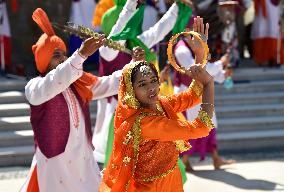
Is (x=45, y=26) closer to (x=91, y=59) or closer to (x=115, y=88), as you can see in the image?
(x=115, y=88)

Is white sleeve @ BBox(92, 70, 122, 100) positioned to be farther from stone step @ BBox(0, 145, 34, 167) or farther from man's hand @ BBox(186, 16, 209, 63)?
stone step @ BBox(0, 145, 34, 167)

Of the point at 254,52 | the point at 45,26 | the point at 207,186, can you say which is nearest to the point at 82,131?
the point at 45,26

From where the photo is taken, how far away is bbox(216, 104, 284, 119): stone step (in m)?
8.66

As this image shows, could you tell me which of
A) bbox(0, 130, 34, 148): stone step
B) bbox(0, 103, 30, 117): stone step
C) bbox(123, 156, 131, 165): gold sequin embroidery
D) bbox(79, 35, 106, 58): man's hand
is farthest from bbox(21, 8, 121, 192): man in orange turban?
bbox(0, 103, 30, 117): stone step

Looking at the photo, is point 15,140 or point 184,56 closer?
point 184,56

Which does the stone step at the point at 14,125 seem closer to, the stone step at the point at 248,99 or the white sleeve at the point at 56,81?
the stone step at the point at 248,99

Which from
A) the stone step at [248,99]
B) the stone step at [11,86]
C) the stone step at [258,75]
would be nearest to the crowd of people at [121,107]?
the stone step at [248,99]

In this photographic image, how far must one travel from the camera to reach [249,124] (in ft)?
27.4

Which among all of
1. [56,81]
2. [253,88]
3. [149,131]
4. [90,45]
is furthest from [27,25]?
[149,131]

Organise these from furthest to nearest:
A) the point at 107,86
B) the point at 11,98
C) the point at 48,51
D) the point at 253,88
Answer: the point at 253,88 → the point at 11,98 → the point at 107,86 → the point at 48,51

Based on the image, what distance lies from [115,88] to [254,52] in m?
6.99

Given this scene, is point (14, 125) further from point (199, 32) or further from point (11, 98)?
point (199, 32)

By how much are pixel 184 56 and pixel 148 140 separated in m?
2.86

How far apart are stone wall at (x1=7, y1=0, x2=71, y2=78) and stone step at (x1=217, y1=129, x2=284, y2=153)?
389cm
